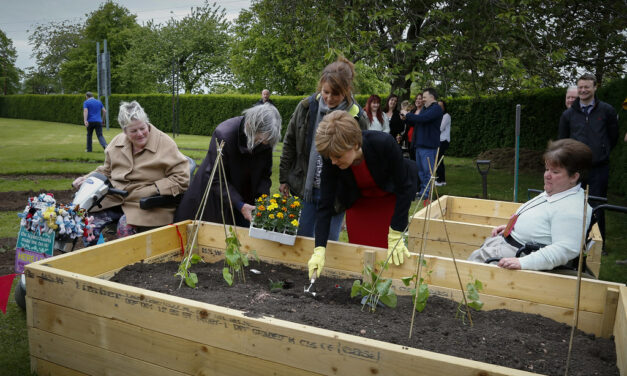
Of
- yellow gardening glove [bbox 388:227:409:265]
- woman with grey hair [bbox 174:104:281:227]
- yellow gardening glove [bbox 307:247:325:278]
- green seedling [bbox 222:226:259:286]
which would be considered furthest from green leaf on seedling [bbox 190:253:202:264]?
yellow gardening glove [bbox 388:227:409:265]

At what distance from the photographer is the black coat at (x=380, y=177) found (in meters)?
2.76

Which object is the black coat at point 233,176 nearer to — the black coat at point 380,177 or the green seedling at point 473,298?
the black coat at point 380,177

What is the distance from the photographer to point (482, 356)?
77.7 inches

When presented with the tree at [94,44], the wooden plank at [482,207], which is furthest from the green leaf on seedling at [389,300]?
the tree at [94,44]

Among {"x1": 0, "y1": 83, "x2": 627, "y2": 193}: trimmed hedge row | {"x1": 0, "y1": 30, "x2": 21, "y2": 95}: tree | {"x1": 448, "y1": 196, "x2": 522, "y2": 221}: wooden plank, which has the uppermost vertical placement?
{"x1": 0, "y1": 30, "x2": 21, "y2": 95}: tree

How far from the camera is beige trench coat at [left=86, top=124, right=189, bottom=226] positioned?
12.0ft

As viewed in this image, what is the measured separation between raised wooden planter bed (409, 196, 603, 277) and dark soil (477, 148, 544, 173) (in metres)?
7.86

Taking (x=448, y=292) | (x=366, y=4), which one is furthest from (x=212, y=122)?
(x=448, y=292)

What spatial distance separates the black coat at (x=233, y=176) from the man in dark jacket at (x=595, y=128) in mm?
3499

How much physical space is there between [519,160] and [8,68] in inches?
2206

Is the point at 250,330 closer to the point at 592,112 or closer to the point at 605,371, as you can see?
the point at 605,371

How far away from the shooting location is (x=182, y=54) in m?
41.7

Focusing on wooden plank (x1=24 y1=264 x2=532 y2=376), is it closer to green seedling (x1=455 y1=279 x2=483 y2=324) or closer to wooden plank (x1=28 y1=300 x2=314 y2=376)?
wooden plank (x1=28 y1=300 x2=314 y2=376)

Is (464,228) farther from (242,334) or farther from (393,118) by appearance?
(393,118)
